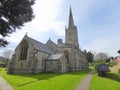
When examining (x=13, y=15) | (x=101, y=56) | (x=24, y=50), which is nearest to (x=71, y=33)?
(x=24, y=50)

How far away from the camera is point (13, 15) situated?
11.4 metres

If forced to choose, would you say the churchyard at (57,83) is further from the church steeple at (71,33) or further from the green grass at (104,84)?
the church steeple at (71,33)

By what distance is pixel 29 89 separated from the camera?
45.7 feet

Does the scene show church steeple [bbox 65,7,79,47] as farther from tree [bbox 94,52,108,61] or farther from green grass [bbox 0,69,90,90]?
tree [bbox 94,52,108,61]

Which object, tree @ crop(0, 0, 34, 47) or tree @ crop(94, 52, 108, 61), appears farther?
tree @ crop(94, 52, 108, 61)

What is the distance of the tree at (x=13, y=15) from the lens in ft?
35.5

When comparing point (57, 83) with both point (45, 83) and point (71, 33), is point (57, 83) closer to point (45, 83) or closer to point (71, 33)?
point (45, 83)

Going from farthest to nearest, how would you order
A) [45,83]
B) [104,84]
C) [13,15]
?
[45,83]
[104,84]
[13,15]

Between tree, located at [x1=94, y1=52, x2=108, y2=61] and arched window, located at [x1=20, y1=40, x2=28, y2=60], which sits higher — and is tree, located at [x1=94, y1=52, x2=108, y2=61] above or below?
above

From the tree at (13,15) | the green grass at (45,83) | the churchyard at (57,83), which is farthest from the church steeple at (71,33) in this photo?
the tree at (13,15)

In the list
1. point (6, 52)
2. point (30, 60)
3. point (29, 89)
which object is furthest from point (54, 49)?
point (6, 52)

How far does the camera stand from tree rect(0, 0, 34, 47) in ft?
35.5

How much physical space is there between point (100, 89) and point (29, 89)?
7.23m

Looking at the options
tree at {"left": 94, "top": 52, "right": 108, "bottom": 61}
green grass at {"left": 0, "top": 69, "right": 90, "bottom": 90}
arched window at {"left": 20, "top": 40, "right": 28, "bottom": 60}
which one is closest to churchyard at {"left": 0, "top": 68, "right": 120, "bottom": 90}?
green grass at {"left": 0, "top": 69, "right": 90, "bottom": 90}
